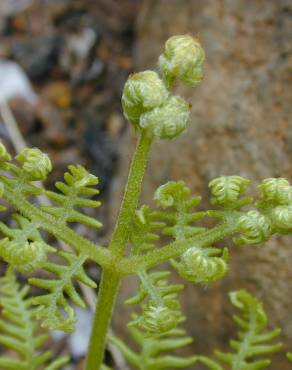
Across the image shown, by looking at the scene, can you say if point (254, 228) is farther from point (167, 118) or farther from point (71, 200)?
point (71, 200)

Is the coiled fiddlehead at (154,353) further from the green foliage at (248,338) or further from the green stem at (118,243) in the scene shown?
the green stem at (118,243)

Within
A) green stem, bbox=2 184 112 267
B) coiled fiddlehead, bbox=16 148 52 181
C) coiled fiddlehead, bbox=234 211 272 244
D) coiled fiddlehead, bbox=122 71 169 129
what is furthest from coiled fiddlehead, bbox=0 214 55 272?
coiled fiddlehead, bbox=234 211 272 244

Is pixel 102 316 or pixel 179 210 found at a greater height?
pixel 179 210

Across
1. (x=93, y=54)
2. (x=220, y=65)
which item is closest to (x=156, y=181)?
(x=220, y=65)

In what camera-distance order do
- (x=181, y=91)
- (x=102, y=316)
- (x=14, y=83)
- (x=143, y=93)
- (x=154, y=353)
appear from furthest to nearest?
1. (x=14, y=83)
2. (x=181, y=91)
3. (x=154, y=353)
4. (x=102, y=316)
5. (x=143, y=93)

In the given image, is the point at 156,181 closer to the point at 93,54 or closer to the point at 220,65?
the point at 220,65

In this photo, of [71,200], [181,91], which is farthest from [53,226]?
[181,91]

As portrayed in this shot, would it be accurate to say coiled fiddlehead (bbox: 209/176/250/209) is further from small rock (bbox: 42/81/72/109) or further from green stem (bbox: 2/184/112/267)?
small rock (bbox: 42/81/72/109)
